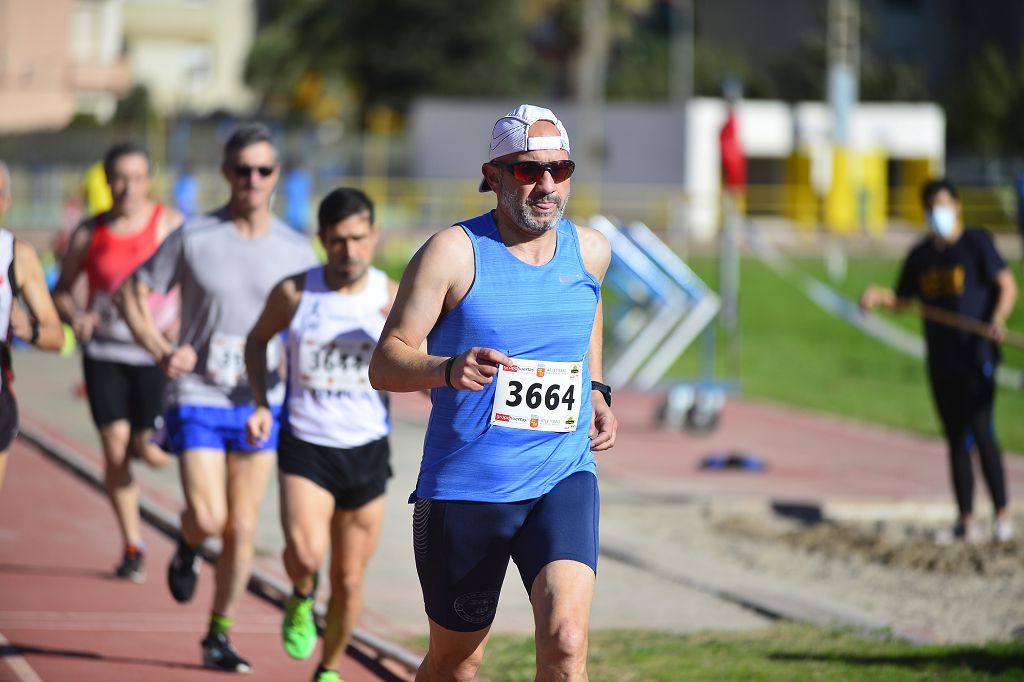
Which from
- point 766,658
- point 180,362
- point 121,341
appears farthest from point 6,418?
point 766,658

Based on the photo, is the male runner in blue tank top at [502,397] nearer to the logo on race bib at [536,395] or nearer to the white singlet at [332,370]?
the logo on race bib at [536,395]

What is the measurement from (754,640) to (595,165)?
44568 millimetres

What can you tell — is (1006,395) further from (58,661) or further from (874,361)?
(58,661)

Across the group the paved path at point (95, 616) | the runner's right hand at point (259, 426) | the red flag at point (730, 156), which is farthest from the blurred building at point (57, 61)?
the runner's right hand at point (259, 426)

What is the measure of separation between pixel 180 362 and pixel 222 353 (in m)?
0.20

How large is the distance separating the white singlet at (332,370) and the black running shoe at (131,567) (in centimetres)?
269

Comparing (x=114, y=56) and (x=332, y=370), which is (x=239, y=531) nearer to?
(x=332, y=370)

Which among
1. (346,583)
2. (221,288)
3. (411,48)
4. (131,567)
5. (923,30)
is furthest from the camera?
(923,30)

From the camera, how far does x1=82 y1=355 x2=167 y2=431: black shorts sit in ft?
28.9

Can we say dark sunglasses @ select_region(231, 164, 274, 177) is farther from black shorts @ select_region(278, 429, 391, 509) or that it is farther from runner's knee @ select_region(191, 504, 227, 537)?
runner's knee @ select_region(191, 504, 227, 537)

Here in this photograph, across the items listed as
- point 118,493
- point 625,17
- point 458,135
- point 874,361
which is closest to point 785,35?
point 625,17

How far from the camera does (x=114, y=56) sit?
72625 mm

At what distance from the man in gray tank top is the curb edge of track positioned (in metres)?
0.56

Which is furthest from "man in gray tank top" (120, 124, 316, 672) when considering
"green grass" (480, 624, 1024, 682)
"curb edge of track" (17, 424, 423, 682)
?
"green grass" (480, 624, 1024, 682)
